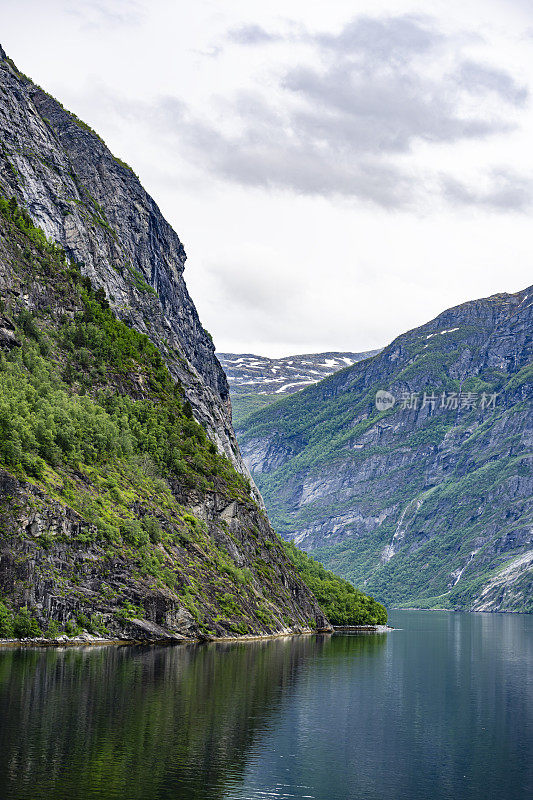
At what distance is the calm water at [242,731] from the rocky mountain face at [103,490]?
1029cm

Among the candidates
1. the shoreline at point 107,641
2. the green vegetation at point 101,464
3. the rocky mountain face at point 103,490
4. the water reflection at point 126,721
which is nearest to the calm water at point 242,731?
the water reflection at point 126,721

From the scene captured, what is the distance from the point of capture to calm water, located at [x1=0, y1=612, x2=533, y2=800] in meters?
52.8

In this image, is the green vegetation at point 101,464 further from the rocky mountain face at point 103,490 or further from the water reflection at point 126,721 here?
the water reflection at point 126,721

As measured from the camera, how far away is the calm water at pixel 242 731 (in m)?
52.8

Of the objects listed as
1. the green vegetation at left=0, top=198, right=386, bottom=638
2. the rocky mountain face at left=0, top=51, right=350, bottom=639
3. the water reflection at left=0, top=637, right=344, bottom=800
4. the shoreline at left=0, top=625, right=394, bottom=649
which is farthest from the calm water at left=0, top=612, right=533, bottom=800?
the green vegetation at left=0, top=198, right=386, bottom=638

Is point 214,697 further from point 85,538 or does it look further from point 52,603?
point 85,538

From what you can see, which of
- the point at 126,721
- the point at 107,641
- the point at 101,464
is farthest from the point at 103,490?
the point at 126,721

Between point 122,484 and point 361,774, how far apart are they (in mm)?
89060

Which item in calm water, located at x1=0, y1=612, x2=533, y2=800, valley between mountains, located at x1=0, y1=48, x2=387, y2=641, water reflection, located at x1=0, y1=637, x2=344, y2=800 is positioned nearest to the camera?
water reflection, located at x1=0, y1=637, x2=344, y2=800

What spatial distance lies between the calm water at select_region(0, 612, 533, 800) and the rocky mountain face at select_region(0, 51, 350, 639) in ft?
33.8

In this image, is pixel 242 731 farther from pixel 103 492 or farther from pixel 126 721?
pixel 103 492

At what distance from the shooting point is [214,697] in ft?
263

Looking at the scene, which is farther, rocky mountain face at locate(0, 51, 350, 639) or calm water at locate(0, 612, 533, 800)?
rocky mountain face at locate(0, 51, 350, 639)

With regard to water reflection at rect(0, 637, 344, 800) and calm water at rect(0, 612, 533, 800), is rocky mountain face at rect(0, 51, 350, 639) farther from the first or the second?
water reflection at rect(0, 637, 344, 800)
